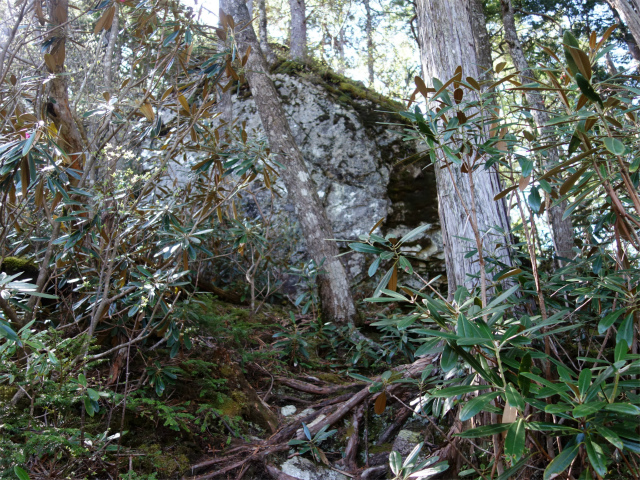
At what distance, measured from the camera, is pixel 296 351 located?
13.5ft

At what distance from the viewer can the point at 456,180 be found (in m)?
2.95

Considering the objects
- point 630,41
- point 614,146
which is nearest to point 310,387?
point 614,146

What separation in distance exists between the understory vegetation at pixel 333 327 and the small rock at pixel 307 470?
44 millimetres

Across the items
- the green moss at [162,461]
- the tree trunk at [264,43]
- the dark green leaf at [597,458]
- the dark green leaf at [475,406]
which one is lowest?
the green moss at [162,461]

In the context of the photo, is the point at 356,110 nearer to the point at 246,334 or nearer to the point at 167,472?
the point at 246,334

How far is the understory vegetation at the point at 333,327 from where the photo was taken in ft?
4.91

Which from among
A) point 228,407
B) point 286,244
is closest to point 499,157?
point 228,407

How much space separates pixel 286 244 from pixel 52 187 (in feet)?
12.1

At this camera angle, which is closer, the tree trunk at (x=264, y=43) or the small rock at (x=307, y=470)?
the small rock at (x=307, y=470)

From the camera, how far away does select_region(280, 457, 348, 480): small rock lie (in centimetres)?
248

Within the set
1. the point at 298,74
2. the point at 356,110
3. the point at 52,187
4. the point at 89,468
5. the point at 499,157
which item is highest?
the point at 298,74

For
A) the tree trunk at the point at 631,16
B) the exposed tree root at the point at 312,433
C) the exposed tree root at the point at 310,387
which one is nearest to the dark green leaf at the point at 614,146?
the exposed tree root at the point at 312,433

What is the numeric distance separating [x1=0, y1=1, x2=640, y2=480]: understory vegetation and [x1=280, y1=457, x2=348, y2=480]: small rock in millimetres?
44

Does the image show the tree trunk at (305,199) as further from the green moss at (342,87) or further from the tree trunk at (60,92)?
the green moss at (342,87)
